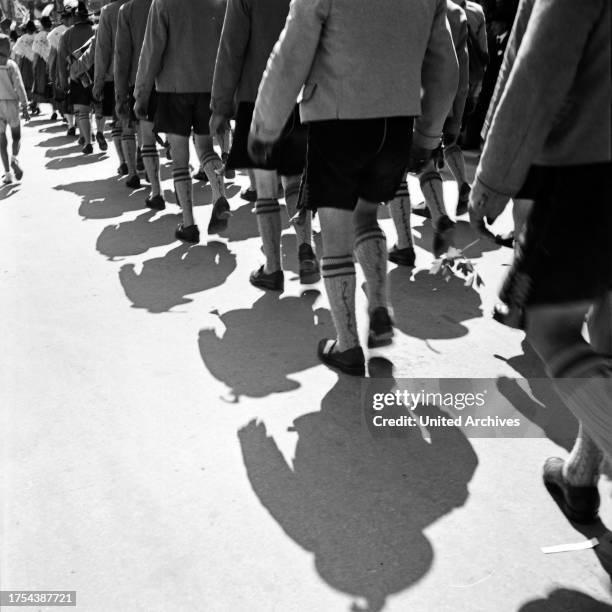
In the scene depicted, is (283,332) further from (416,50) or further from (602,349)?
(602,349)

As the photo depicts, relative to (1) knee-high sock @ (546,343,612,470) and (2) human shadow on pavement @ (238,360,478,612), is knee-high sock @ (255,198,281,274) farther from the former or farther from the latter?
(1) knee-high sock @ (546,343,612,470)

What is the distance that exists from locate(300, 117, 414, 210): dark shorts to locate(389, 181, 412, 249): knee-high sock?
61.2 inches

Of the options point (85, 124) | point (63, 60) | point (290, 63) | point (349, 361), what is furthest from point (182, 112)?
point (85, 124)

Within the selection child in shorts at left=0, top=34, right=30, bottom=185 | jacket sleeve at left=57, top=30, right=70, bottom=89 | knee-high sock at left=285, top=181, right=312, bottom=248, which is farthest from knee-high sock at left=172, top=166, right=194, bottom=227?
jacket sleeve at left=57, top=30, right=70, bottom=89

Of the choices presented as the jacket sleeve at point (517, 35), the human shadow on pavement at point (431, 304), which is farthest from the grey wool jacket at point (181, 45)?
the jacket sleeve at point (517, 35)

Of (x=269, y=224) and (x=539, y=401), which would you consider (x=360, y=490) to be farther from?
(x=269, y=224)

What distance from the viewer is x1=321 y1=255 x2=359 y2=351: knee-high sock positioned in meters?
3.74

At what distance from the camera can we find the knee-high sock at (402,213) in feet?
17.4

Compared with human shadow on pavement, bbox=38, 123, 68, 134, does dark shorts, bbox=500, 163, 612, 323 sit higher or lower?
higher

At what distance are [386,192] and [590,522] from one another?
1.70 metres

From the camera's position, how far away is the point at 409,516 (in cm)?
284

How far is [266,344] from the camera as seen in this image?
14.5ft

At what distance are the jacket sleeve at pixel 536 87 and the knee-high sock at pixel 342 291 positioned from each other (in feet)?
4.62

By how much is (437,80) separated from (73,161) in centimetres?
870
